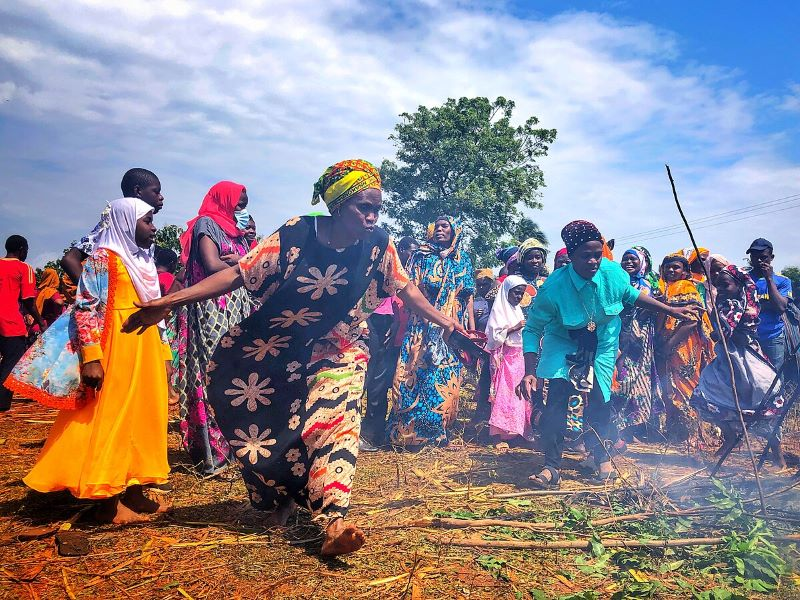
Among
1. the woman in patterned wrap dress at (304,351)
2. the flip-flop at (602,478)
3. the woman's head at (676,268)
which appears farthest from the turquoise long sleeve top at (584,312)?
the woman's head at (676,268)

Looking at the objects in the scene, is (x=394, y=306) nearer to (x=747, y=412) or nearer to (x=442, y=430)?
(x=442, y=430)

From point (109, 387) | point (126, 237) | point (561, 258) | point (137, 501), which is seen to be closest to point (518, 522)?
point (137, 501)

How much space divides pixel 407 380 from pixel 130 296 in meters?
3.42

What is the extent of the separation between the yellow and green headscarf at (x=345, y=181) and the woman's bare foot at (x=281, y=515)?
1865mm

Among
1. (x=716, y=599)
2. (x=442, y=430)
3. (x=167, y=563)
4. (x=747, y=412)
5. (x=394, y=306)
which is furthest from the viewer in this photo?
(x=394, y=306)

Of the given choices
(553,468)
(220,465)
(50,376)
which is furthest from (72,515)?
(553,468)

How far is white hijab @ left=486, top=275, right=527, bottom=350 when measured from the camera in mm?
7086

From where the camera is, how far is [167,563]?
123 inches

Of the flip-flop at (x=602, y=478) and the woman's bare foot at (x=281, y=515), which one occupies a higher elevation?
the woman's bare foot at (x=281, y=515)

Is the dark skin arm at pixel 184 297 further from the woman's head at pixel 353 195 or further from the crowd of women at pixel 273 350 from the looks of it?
the woman's head at pixel 353 195

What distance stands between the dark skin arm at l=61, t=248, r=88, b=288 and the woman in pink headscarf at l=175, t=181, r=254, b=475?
2.98 feet

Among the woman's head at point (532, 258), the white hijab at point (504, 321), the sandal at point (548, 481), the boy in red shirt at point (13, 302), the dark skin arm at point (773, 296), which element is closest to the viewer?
the sandal at point (548, 481)

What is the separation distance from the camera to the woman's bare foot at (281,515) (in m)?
3.70

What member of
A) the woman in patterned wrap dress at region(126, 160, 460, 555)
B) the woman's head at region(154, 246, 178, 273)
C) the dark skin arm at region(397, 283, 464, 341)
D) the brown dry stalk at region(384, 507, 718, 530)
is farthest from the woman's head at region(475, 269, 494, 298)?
the woman in patterned wrap dress at region(126, 160, 460, 555)
